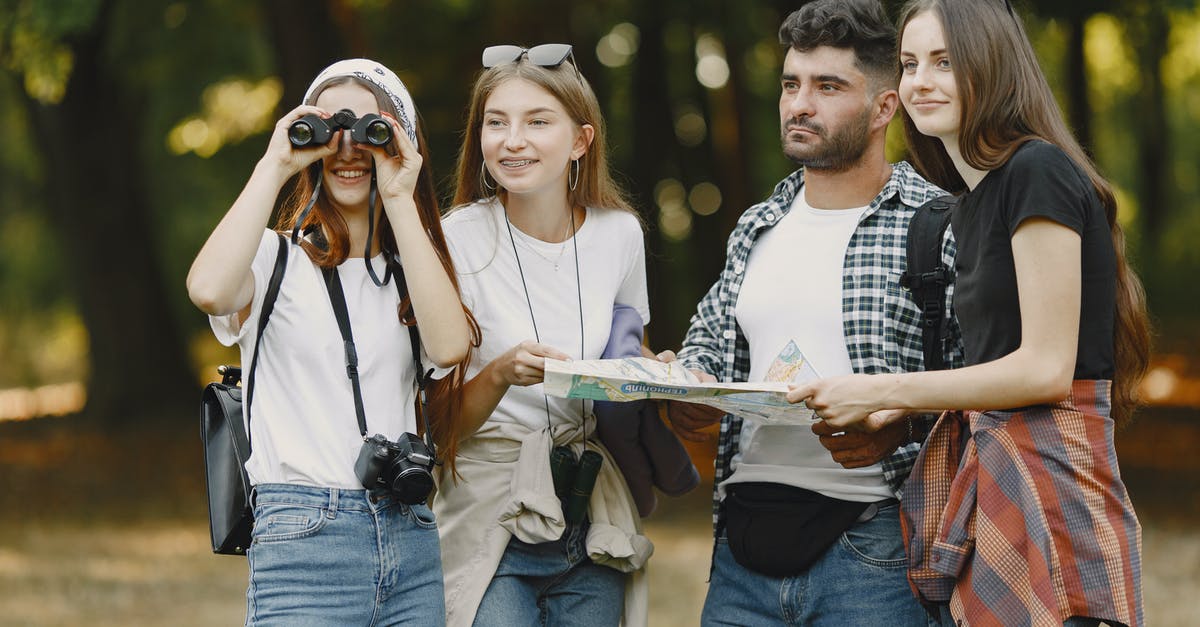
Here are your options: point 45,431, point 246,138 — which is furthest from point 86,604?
point 45,431

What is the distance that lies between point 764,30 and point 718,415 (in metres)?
12.4

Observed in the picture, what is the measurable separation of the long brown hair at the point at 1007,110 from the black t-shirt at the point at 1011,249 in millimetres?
67

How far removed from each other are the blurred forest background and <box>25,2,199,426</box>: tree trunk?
0.10 ft

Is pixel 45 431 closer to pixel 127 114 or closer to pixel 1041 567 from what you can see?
pixel 127 114

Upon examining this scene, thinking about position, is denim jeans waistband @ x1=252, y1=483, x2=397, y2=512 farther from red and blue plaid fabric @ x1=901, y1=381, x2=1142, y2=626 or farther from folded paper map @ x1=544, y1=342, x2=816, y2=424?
red and blue plaid fabric @ x1=901, y1=381, x2=1142, y2=626

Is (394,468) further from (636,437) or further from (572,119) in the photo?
(572,119)

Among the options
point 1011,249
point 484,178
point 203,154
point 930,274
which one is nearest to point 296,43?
point 203,154

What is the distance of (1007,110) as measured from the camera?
3.05 metres

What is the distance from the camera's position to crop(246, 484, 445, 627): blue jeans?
3.12m

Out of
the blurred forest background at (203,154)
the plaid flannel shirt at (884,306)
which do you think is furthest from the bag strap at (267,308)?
the blurred forest background at (203,154)

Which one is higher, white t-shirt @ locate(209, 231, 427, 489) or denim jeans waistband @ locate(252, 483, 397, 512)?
white t-shirt @ locate(209, 231, 427, 489)

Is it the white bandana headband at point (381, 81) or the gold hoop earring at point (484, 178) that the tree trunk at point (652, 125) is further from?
the white bandana headband at point (381, 81)

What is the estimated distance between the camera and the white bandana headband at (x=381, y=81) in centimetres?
347

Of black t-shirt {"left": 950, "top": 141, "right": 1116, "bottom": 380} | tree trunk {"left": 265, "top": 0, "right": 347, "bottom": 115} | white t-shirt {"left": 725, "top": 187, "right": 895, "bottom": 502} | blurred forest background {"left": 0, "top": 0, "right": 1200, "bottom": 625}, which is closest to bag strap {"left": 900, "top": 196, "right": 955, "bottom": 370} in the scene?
white t-shirt {"left": 725, "top": 187, "right": 895, "bottom": 502}
